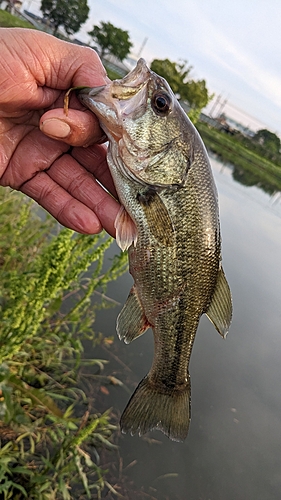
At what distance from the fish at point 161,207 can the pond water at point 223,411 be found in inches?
102

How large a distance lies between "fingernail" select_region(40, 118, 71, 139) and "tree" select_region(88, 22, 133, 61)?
3033 inches

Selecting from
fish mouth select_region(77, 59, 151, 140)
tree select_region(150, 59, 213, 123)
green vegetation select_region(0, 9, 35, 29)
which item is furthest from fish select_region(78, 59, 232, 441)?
tree select_region(150, 59, 213, 123)

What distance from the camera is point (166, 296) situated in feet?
7.86

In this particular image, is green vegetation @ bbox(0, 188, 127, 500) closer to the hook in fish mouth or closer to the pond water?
the pond water

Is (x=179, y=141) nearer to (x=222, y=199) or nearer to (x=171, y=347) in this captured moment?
(x=171, y=347)

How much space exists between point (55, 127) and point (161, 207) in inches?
30.0

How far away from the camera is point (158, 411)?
2479 millimetres

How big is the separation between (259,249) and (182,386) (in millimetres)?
10701

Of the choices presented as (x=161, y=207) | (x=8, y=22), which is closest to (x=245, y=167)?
(x=8, y=22)

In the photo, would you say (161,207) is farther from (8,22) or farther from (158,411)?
(8,22)

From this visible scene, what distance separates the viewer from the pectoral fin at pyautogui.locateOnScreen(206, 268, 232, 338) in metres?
2.37

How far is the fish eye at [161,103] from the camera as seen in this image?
2262mm

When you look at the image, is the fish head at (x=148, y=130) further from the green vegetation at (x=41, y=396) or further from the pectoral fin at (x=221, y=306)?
the green vegetation at (x=41, y=396)

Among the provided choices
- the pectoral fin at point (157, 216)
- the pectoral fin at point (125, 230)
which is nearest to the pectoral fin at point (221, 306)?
the pectoral fin at point (157, 216)
